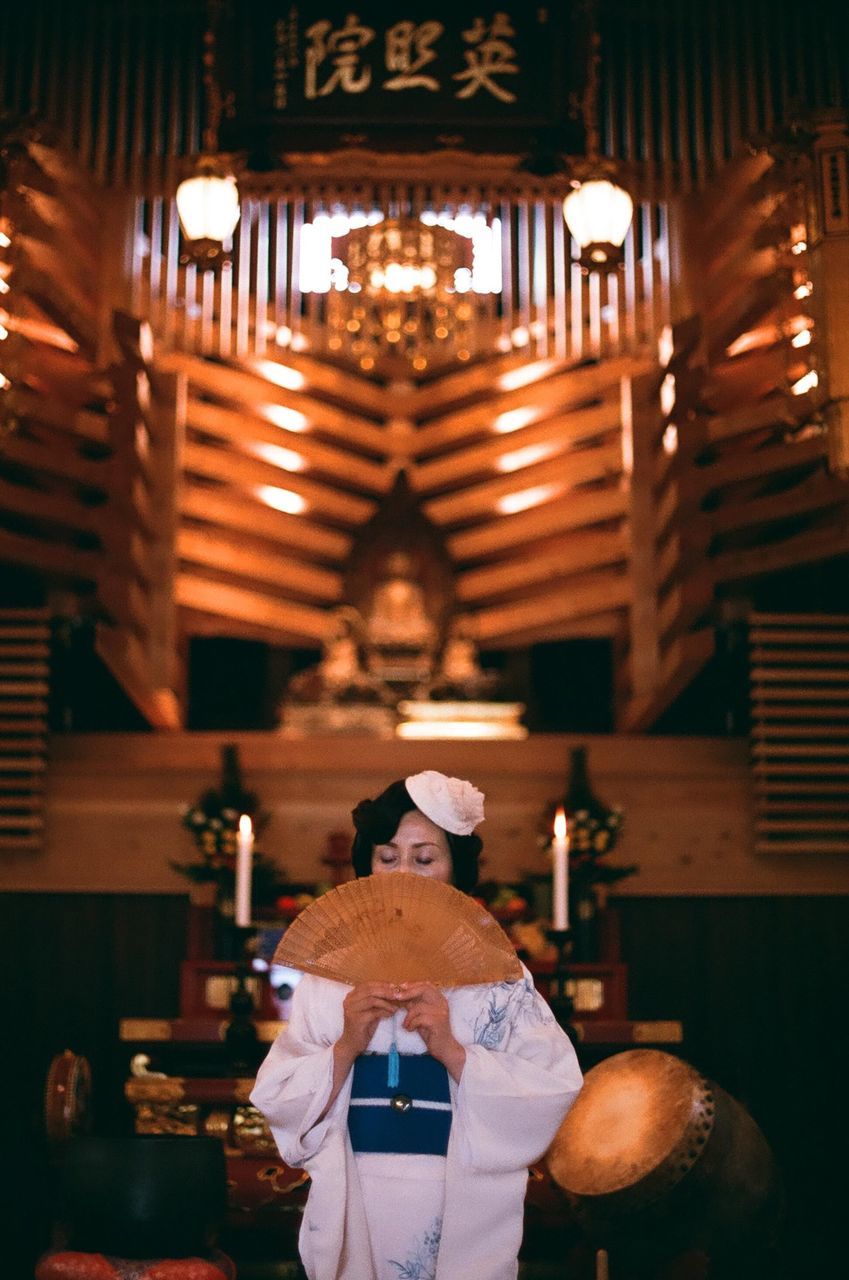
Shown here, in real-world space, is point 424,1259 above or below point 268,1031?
below

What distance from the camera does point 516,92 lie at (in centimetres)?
591

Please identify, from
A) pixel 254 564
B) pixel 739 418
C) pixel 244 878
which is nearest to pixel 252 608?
pixel 254 564

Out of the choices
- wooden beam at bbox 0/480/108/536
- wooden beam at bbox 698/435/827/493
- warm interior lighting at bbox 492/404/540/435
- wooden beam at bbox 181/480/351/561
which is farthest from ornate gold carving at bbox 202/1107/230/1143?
warm interior lighting at bbox 492/404/540/435

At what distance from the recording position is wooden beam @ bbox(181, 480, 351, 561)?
32.2 feet

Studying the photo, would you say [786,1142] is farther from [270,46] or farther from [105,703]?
[270,46]

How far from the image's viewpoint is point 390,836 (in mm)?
3121

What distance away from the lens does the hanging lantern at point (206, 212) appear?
5758 mm

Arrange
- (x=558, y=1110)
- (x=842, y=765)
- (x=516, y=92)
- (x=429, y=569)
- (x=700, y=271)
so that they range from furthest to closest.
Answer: (x=429, y=569)
(x=700, y=271)
(x=842, y=765)
(x=516, y=92)
(x=558, y=1110)

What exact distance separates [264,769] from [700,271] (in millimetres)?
3506

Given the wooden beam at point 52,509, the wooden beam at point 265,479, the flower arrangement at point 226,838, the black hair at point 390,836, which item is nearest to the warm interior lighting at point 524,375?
the wooden beam at point 265,479

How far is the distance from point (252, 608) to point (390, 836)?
23.1 feet

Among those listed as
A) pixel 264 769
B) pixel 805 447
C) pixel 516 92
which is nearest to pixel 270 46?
pixel 516 92

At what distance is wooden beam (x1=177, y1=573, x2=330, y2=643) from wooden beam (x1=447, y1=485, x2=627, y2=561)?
1138 mm

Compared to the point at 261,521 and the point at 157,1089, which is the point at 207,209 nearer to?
the point at 157,1089
